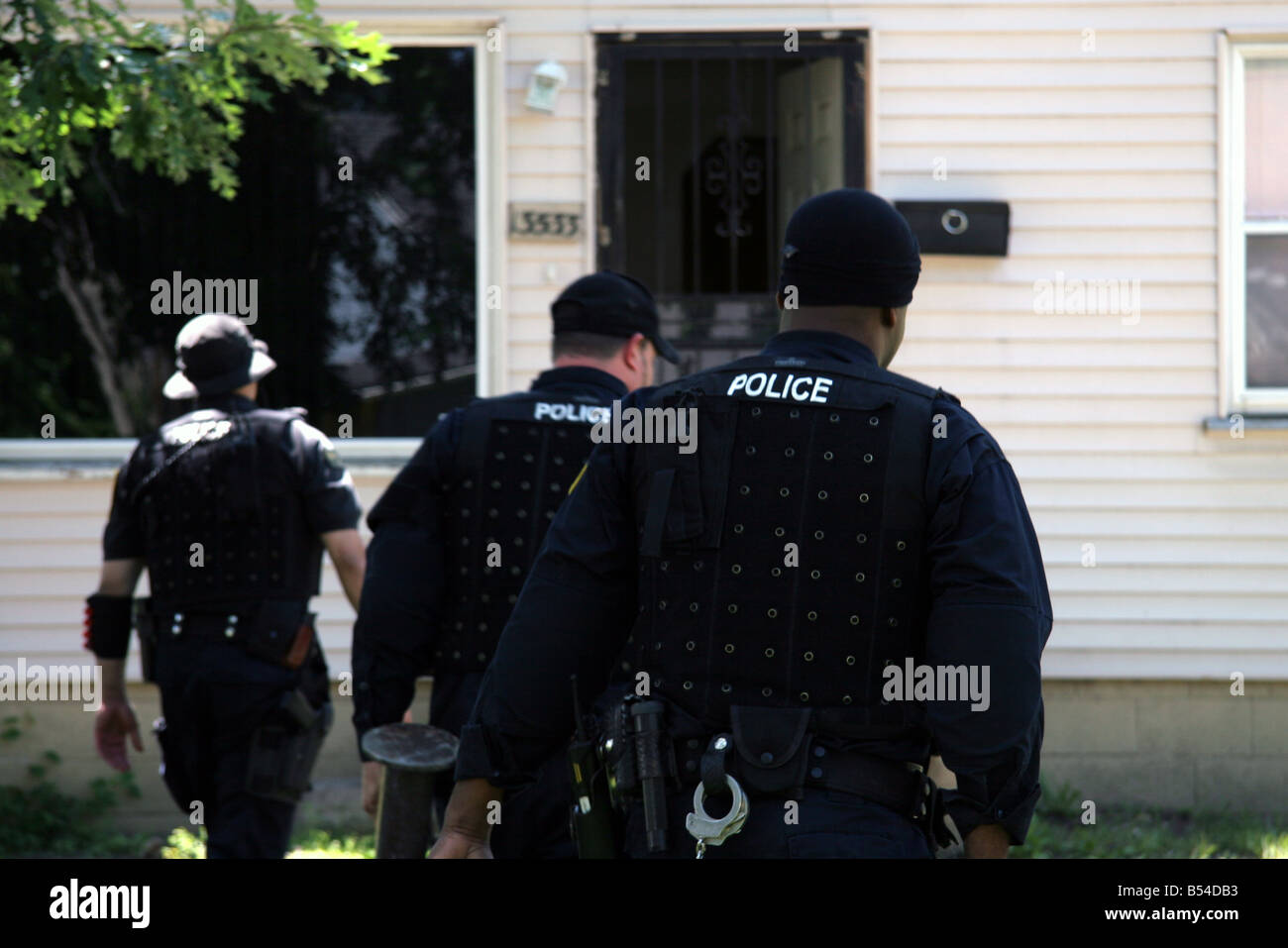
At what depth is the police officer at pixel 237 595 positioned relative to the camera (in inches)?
184

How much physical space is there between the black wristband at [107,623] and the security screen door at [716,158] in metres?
2.94

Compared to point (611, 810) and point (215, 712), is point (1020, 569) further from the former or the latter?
point (215, 712)

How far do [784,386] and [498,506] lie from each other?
55.1 inches

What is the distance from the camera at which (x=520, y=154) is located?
277 inches

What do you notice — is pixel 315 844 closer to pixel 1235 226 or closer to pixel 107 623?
pixel 107 623

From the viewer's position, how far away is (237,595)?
471 centimetres

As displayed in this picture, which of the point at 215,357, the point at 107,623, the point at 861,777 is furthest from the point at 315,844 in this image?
the point at 861,777

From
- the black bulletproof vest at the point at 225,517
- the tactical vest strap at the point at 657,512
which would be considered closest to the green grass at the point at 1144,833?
the black bulletproof vest at the point at 225,517

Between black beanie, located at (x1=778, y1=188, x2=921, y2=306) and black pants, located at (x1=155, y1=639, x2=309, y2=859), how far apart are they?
2.54 meters

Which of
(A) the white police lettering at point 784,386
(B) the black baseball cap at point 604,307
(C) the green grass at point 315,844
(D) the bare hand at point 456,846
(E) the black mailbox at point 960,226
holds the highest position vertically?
(E) the black mailbox at point 960,226

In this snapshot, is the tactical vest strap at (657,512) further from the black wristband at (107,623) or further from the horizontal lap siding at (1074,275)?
the horizontal lap siding at (1074,275)

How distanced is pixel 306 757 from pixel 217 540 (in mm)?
721

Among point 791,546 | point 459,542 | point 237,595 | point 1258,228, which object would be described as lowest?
point 237,595
